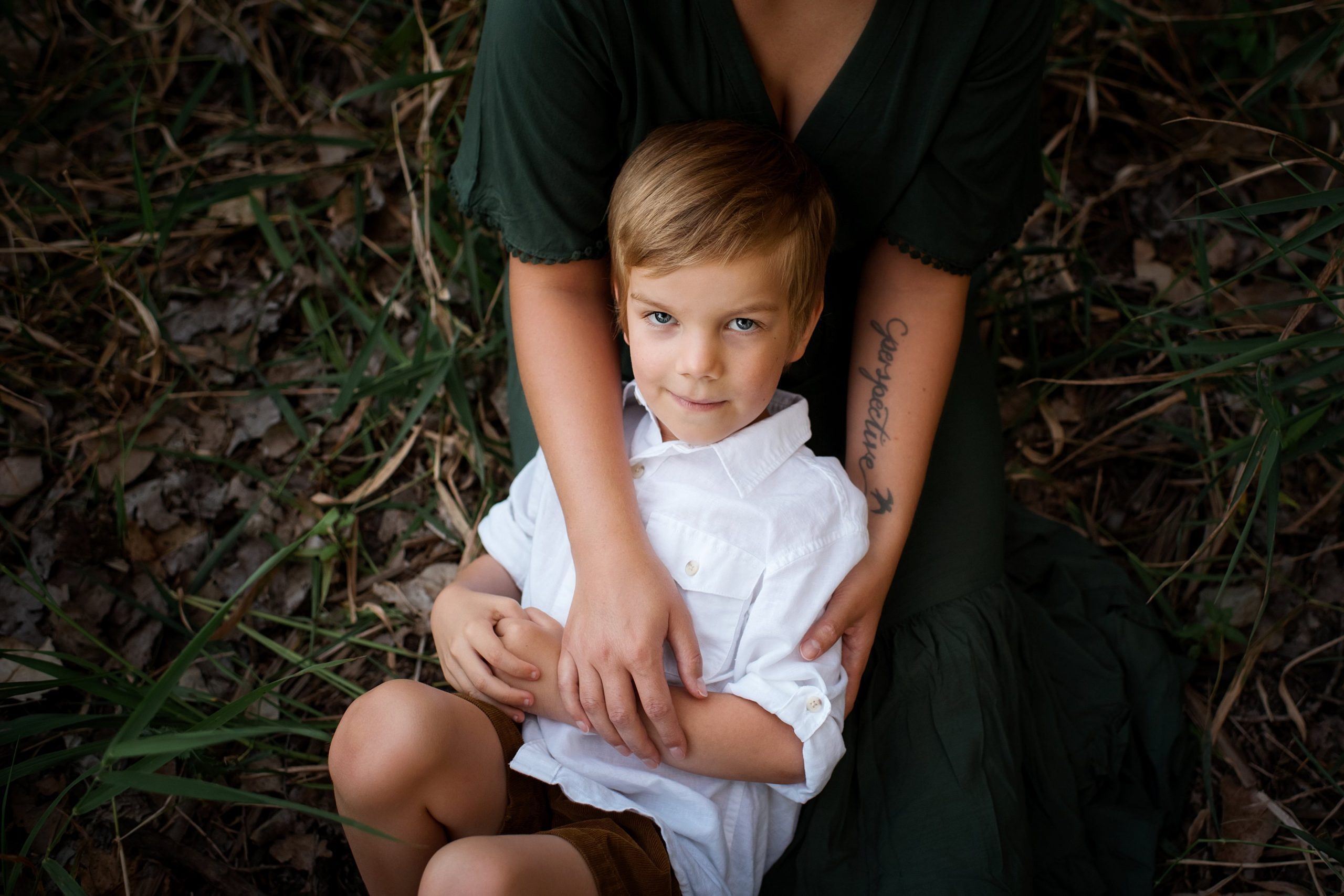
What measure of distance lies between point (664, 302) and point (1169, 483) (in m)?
1.56

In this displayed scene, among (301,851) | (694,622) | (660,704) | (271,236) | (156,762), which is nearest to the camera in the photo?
(156,762)

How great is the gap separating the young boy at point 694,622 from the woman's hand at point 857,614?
51 mm

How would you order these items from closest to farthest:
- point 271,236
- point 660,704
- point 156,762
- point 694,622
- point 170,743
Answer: point 170,743
point 156,762
point 660,704
point 694,622
point 271,236

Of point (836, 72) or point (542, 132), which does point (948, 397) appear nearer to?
point (836, 72)

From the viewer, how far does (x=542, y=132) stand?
4.85 ft

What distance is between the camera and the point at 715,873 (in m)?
1.45

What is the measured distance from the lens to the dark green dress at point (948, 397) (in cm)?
146

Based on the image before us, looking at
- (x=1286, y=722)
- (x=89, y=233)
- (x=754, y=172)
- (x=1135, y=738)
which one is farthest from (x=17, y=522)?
(x=1286, y=722)

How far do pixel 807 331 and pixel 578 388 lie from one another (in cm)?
39

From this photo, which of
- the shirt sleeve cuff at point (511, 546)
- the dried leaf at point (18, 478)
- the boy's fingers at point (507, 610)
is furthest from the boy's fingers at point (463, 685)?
the dried leaf at point (18, 478)

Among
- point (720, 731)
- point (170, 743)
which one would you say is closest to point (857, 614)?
point (720, 731)

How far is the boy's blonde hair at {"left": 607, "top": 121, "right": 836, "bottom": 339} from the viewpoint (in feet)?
4.41

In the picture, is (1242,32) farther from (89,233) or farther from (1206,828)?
(89,233)

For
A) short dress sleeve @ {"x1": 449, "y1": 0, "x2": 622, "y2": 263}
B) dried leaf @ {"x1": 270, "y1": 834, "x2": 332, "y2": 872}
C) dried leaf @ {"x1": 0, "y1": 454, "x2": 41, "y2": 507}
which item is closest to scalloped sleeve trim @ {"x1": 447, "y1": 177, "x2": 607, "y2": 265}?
short dress sleeve @ {"x1": 449, "y1": 0, "x2": 622, "y2": 263}
